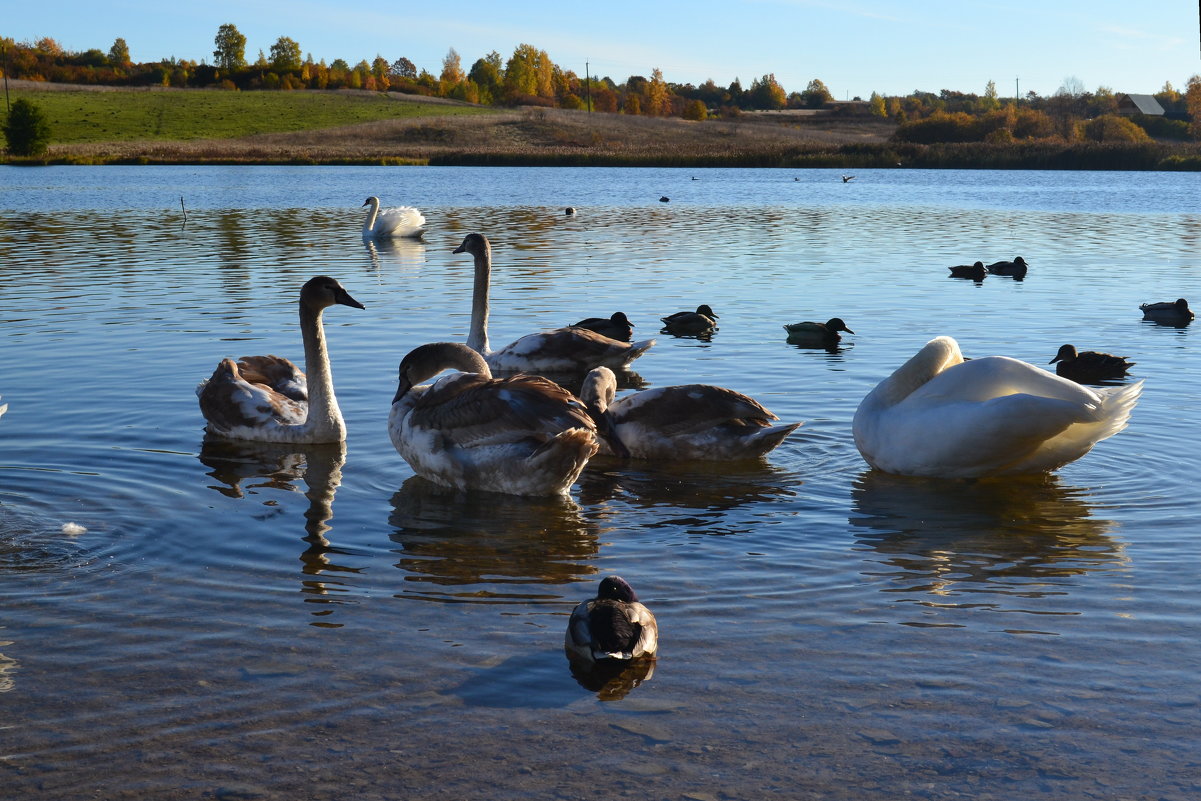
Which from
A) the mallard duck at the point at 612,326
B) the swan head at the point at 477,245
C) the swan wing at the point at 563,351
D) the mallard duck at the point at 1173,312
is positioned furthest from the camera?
the mallard duck at the point at 1173,312

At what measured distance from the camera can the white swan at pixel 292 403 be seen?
966 cm

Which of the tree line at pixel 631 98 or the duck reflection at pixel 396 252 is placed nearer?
the duck reflection at pixel 396 252

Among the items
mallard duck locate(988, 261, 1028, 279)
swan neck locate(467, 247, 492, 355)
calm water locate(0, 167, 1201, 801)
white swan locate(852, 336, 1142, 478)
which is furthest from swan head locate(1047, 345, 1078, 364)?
mallard duck locate(988, 261, 1028, 279)

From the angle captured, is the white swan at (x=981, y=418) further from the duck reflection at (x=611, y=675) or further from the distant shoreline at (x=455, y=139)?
the distant shoreline at (x=455, y=139)

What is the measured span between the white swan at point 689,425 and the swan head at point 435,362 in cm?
98

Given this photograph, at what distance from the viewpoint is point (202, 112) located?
121m

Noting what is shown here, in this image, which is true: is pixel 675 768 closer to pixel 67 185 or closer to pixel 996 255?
pixel 996 255

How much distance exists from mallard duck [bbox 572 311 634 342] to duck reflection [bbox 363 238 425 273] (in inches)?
418

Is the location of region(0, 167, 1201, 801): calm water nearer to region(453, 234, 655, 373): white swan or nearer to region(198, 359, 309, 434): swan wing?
region(198, 359, 309, 434): swan wing

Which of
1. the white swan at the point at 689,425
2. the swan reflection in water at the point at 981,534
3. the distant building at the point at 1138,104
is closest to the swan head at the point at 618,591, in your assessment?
the swan reflection in water at the point at 981,534

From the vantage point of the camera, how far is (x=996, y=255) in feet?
89.7

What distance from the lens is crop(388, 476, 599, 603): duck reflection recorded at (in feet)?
20.7

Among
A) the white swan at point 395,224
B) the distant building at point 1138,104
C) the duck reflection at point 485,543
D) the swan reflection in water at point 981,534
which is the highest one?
the distant building at point 1138,104

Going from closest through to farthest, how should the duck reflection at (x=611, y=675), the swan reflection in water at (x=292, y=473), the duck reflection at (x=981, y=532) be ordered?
the duck reflection at (x=611, y=675) → the duck reflection at (x=981, y=532) → the swan reflection in water at (x=292, y=473)
